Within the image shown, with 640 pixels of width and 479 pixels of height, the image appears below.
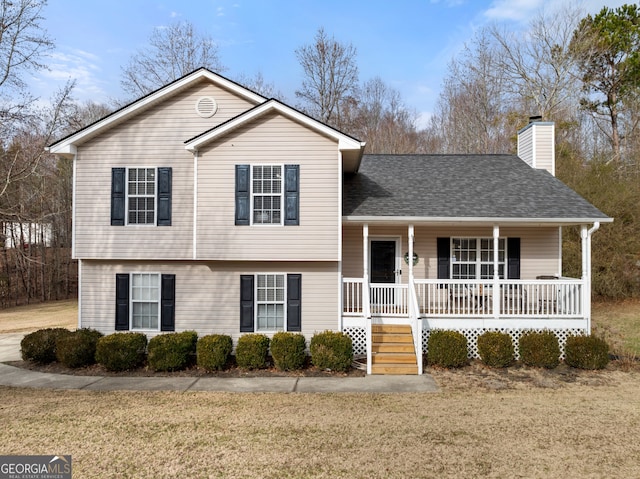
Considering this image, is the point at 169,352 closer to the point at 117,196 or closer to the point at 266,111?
the point at 117,196

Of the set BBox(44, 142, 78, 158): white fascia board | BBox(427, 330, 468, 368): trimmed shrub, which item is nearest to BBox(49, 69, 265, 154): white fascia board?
BBox(44, 142, 78, 158): white fascia board

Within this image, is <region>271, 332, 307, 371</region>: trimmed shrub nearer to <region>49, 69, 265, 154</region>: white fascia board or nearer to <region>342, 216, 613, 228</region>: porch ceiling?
<region>342, 216, 613, 228</region>: porch ceiling

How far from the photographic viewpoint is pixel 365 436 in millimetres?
6219

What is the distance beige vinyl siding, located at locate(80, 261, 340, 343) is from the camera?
1088 centimetres

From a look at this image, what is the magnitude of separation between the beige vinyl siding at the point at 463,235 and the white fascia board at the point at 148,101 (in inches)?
200

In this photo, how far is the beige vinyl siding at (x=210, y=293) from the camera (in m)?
10.9

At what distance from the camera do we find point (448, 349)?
9.87m

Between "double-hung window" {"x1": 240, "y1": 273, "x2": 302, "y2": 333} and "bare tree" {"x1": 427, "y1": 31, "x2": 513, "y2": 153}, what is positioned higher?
"bare tree" {"x1": 427, "y1": 31, "x2": 513, "y2": 153}

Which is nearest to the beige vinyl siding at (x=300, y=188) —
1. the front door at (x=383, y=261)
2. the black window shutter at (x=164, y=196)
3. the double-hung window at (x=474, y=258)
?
the black window shutter at (x=164, y=196)

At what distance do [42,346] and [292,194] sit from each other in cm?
723

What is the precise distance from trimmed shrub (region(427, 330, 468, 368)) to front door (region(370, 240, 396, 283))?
9.42 feet

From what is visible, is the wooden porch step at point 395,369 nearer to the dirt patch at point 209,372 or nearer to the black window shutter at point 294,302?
the dirt patch at point 209,372

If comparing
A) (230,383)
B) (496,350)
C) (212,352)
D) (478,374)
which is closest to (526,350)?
(496,350)

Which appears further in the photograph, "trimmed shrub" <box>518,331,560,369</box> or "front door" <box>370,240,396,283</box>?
"front door" <box>370,240,396,283</box>
